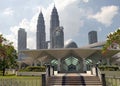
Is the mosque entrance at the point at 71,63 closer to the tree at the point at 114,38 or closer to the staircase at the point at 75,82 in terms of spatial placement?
the tree at the point at 114,38

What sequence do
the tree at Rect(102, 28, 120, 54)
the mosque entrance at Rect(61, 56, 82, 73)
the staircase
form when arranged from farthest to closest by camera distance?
1. the mosque entrance at Rect(61, 56, 82, 73)
2. the tree at Rect(102, 28, 120, 54)
3. the staircase

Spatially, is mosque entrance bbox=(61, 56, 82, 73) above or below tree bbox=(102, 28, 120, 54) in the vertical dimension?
below

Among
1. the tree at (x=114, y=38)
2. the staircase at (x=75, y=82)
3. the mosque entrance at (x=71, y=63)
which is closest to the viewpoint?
the staircase at (x=75, y=82)

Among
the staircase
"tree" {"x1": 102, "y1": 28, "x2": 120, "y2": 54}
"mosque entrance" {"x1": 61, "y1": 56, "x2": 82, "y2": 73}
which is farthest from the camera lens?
"mosque entrance" {"x1": 61, "y1": 56, "x2": 82, "y2": 73}

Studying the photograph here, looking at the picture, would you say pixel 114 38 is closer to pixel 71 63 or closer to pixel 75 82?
pixel 75 82

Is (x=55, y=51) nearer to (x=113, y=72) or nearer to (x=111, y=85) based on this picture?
(x=113, y=72)

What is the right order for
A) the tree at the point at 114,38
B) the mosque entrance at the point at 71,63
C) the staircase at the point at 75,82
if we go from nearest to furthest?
the staircase at the point at 75,82 → the tree at the point at 114,38 → the mosque entrance at the point at 71,63

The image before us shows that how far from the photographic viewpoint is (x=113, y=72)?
36.6 meters

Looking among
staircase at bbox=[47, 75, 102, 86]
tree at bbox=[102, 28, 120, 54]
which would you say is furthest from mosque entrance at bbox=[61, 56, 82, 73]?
staircase at bbox=[47, 75, 102, 86]

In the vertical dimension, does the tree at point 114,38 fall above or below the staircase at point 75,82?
above

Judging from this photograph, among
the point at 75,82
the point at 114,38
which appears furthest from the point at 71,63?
the point at 75,82

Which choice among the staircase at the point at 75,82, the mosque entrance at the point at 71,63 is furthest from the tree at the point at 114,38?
the mosque entrance at the point at 71,63

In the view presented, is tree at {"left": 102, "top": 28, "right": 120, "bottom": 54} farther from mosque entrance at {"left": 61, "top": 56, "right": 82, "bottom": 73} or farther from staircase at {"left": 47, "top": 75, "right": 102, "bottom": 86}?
mosque entrance at {"left": 61, "top": 56, "right": 82, "bottom": 73}

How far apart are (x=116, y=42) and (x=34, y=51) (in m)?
25.3
